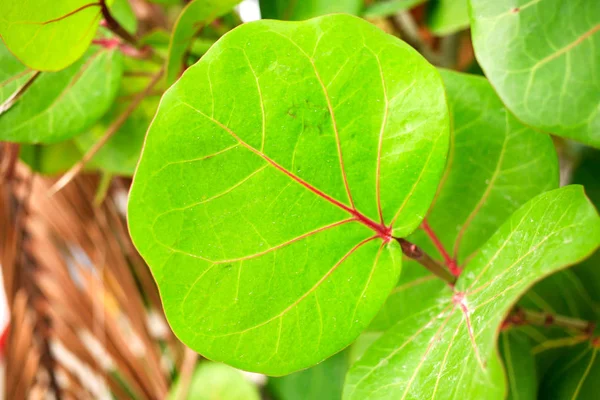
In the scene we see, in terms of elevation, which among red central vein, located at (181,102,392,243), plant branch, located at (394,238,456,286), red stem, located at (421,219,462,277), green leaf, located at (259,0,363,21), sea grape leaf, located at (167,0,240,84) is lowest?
red stem, located at (421,219,462,277)

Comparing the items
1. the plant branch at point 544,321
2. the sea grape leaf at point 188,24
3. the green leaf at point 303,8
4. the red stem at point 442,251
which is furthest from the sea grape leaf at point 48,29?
the plant branch at point 544,321

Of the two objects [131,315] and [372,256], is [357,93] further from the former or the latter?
[131,315]

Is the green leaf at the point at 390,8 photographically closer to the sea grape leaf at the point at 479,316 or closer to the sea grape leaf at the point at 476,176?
the sea grape leaf at the point at 476,176

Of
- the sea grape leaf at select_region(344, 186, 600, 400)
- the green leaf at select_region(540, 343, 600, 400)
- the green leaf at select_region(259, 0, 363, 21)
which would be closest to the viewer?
the sea grape leaf at select_region(344, 186, 600, 400)

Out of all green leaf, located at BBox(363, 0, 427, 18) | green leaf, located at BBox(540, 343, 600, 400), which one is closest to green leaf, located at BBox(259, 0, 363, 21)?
green leaf, located at BBox(363, 0, 427, 18)

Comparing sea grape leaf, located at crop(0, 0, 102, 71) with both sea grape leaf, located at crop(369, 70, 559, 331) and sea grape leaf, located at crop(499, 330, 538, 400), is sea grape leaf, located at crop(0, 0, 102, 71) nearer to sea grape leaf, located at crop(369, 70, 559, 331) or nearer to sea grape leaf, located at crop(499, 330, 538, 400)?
sea grape leaf, located at crop(369, 70, 559, 331)

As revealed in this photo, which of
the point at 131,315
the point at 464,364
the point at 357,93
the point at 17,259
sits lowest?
the point at 131,315

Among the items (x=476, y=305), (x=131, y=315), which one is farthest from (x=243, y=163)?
(x=131, y=315)
